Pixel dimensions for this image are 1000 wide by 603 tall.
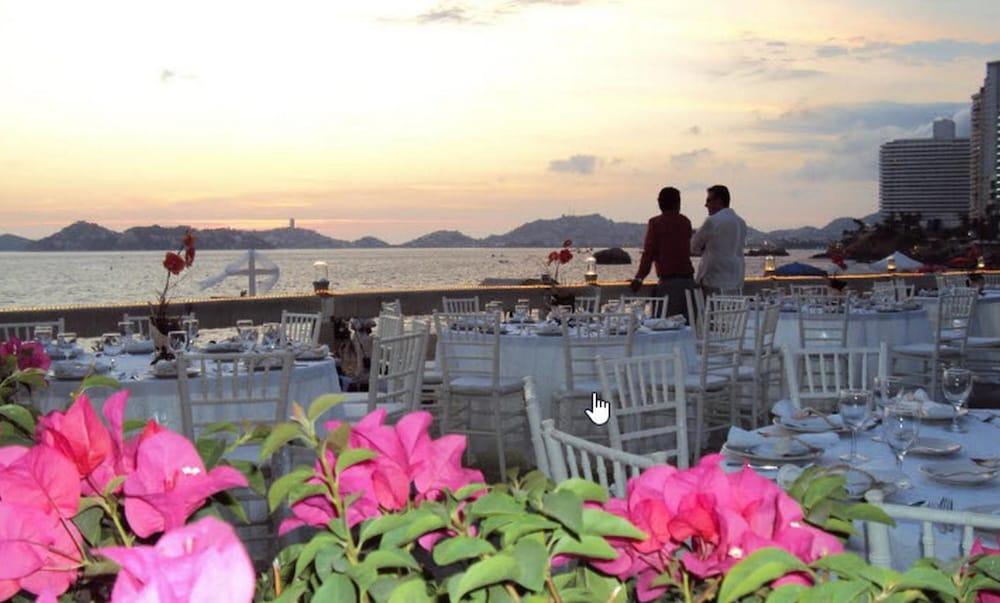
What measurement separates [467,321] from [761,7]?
5742 millimetres

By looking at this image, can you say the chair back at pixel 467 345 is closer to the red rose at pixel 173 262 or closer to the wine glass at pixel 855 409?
the red rose at pixel 173 262

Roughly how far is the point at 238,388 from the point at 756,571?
424cm

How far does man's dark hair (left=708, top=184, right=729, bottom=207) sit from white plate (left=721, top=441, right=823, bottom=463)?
5.27 meters

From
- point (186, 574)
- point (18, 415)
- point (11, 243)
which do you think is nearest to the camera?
point (186, 574)

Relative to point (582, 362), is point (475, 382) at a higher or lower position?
lower

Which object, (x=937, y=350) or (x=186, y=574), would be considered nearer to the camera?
(x=186, y=574)

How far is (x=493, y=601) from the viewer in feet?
2.01

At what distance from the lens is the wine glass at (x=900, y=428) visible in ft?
8.78

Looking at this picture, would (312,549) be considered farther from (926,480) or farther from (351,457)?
(926,480)

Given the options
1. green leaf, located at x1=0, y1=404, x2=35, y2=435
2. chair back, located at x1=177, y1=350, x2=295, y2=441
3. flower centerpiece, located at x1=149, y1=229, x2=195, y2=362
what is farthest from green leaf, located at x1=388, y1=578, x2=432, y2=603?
flower centerpiece, located at x1=149, y1=229, x2=195, y2=362

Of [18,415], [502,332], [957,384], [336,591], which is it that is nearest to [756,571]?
[336,591]

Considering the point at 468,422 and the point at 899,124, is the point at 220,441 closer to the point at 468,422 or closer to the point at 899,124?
the point at 468,422

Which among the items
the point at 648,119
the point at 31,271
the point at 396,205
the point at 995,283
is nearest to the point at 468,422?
the point at 995,283

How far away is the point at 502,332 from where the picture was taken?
6867mm
